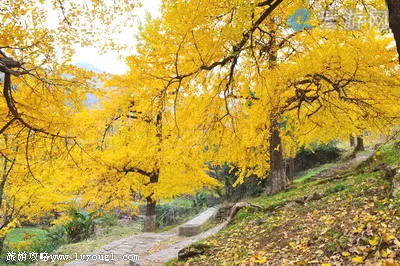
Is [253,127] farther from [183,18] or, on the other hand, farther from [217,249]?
[183,18]

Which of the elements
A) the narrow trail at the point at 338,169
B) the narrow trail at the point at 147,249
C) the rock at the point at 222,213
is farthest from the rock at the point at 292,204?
the rock at the point at 222,213

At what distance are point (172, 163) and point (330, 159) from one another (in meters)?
11.9

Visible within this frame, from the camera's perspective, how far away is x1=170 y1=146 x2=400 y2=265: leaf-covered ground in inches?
118

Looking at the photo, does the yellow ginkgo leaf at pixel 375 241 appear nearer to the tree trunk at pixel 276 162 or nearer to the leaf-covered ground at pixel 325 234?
the leaf-covered ground at pixel 325 234

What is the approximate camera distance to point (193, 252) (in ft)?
18.6

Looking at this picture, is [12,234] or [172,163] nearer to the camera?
[172,163]

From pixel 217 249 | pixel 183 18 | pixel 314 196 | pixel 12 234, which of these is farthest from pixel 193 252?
pixel 12 234

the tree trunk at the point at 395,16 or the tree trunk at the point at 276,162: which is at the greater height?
the tree trunk at the point at 395,16

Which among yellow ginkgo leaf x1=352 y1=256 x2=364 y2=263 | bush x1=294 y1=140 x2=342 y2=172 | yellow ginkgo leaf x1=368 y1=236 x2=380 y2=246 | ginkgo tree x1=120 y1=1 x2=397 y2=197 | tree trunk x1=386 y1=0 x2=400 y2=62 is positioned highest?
ginkgo tree x1=120 y1=1 x2=397 y2=197

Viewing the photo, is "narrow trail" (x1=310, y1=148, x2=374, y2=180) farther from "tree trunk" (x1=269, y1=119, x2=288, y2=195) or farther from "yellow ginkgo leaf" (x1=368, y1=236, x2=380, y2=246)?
"yellow ginkgo leaf" (x1=368, y1=236, x2=380, y2=246)

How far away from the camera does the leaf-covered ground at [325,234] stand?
2.99 metres

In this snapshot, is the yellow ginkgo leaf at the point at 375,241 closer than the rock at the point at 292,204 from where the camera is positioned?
Yes

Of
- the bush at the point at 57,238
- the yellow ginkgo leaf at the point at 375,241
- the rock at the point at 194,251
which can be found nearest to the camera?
the yellow ginkgo leaf at the point at 375,241

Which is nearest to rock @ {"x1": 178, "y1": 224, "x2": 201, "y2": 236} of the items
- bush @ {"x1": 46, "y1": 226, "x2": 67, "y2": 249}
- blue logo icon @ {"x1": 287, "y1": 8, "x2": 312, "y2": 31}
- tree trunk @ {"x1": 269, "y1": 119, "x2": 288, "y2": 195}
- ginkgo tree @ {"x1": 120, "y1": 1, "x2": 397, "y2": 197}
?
tree trunk @ {"x1": 269, "y1": 119, "x2": 288, "y2": 195}
